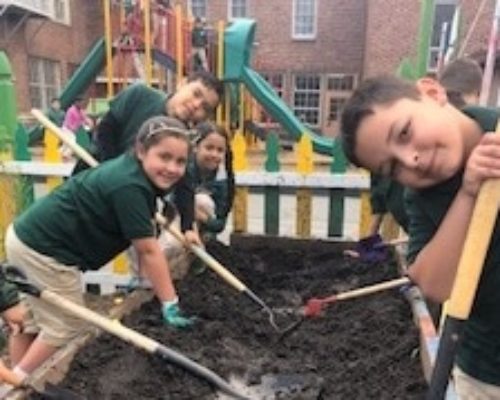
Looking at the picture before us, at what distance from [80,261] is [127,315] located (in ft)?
1.72

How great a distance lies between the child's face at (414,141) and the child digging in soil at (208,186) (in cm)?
229

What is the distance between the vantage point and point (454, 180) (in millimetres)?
1340

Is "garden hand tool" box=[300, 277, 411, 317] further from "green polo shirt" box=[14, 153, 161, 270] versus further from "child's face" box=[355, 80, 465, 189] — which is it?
"child's face" box=[355, 80, 465, 189]

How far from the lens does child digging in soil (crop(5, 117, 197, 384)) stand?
2604 millimetres

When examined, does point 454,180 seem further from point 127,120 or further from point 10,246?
point 127,120

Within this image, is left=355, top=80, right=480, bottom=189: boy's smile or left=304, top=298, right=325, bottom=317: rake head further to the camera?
left=304, top=298, right=325, bottom=317: rake head

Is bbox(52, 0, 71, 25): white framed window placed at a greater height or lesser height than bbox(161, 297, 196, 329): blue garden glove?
greater

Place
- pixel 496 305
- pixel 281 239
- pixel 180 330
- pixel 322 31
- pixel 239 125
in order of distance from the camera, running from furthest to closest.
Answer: pixel 322 31, pixel 239 125, pixel 281 239, pixel 180 330, pixel 496 305

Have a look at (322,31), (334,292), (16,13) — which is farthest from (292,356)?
(322,31)

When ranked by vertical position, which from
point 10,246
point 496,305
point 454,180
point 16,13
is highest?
point 16,13

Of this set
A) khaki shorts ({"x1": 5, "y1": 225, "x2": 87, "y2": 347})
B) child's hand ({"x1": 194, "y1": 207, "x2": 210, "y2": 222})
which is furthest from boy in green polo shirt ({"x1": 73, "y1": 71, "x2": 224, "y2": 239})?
khaki shorts ({"x1": 5, "y1": 225, "x2": 87, "y2": 347})

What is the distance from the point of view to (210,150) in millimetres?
3936

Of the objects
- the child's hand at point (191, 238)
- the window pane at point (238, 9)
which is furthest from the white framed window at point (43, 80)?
the child's hand at point (191, 238)

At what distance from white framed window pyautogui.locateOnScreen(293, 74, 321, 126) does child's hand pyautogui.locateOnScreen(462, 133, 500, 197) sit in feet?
74.0
